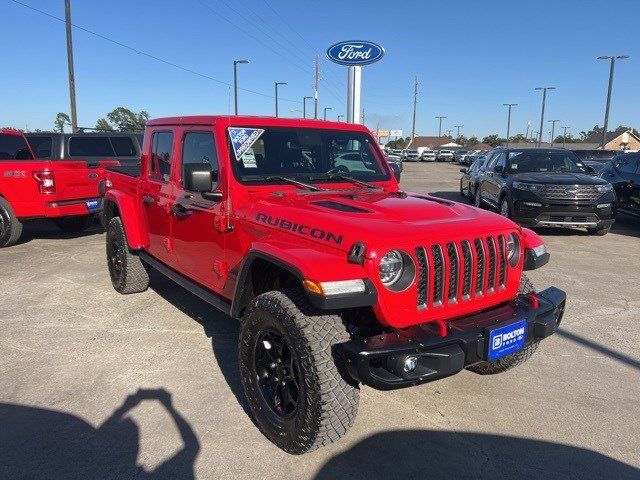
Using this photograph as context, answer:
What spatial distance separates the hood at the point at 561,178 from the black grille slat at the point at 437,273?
699cm

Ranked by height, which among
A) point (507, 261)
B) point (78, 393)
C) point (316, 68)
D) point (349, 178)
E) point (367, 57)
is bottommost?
point (78, 393)

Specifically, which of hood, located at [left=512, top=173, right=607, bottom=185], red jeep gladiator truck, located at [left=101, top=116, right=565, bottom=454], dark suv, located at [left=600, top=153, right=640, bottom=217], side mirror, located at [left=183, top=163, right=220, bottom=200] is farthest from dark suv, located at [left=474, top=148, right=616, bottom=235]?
side mirror, located at [left=183, top=163, right=220, bottom=200]

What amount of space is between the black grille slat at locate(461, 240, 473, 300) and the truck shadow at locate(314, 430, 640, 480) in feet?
2.90

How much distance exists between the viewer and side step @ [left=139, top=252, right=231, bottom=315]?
3.56 metres

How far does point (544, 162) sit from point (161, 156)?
8124 millimetres

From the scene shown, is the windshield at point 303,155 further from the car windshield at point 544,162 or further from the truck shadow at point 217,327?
the car windshield at point 544,162

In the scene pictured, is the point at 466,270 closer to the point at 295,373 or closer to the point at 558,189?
the point at 295,373

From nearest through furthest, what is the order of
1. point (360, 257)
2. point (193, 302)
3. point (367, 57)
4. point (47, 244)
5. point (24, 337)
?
point (360, 257)
point (24, 337)
point (193, 302)
point (47, 244)
point (367, 57)

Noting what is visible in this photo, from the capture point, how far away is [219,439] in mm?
2900

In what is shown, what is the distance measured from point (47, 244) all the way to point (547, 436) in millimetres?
8261

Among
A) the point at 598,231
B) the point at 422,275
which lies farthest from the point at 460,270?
the point at 598,231

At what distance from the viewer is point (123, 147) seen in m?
10.2

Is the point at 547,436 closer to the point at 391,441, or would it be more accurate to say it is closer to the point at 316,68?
the point at 391,441

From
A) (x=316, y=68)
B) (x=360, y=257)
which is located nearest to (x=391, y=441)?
(x=360, y=257)
